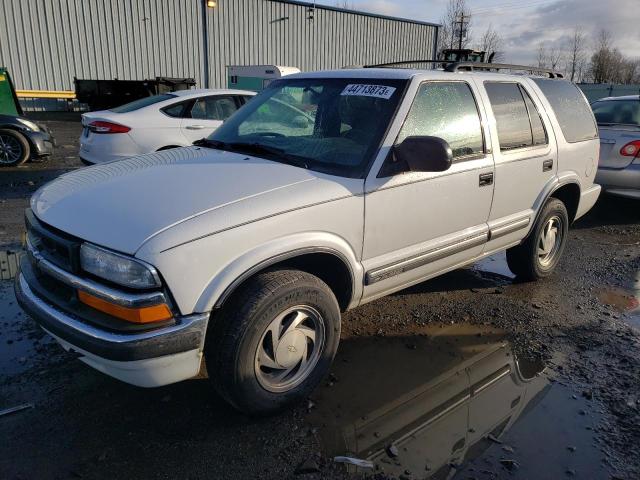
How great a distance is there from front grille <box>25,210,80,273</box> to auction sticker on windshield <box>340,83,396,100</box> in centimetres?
198

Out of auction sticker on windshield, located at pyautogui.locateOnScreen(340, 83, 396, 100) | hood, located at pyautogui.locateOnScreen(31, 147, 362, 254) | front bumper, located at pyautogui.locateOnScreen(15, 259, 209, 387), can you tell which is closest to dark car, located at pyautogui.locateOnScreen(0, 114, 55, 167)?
hood, located at pyautogui.locateOnScreen(31, 147, 362, 254)

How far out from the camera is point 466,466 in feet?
8.20

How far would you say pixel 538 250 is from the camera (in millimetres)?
4801

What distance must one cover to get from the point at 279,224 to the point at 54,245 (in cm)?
115

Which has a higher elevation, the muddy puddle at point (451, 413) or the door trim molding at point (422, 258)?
the door trim molding at point (422, 258)

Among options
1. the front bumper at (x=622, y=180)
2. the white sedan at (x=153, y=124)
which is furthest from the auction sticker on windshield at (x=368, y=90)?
the front bumper at (x=622, y=180)

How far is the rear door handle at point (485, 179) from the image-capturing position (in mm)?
3680

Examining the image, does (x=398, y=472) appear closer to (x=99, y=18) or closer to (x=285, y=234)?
(x=285, y=234)

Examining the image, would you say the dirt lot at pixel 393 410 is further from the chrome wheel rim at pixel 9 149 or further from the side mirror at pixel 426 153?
the chrome wheel rim at pixel 9 149

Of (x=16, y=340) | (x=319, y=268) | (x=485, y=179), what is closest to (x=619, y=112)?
(x=485, y=179)

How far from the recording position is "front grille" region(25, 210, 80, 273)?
7.89ft

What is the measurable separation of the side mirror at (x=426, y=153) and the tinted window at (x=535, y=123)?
5.62 ft

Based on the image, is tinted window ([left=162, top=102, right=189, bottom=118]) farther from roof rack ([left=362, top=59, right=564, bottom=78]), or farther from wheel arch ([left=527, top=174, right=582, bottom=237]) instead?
wheel arch ([left=527, top=174, right=582, bottom=237])

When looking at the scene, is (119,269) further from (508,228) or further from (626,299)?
(626,299)
